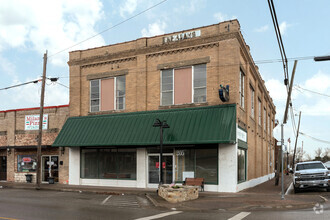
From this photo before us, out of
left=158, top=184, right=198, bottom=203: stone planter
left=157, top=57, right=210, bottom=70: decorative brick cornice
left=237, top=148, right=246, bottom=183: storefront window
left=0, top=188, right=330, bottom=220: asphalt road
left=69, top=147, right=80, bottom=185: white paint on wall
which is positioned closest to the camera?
left=0, top=188, right=330, bottom=220: asphalt road

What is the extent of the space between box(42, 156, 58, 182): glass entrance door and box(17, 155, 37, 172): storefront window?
1.04 m

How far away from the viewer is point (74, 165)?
24.4 meters

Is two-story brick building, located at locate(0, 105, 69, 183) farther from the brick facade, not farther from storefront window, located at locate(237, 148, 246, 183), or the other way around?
storefront window, located at locate(237, 148, 246, 183)

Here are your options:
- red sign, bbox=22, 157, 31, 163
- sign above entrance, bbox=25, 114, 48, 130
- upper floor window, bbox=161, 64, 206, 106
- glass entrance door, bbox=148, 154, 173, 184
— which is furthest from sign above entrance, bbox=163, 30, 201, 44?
red sign, bbox=22, 157, 31, 163

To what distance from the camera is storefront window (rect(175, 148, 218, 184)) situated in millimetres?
19812

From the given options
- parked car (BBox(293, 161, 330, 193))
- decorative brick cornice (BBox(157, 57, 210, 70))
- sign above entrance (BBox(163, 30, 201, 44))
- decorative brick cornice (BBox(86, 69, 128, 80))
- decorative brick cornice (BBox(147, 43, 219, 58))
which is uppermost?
sign above entrance (BBox(163, 30, 201, 44))

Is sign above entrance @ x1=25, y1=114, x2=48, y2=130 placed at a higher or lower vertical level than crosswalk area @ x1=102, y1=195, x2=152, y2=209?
higher

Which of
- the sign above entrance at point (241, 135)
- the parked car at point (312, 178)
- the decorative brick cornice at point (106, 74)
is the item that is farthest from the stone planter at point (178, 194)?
the decorative brick cornice at point (106, 74)

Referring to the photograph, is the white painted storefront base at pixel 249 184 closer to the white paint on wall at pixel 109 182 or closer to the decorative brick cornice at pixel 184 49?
the white paint on wall at pixel 109 182

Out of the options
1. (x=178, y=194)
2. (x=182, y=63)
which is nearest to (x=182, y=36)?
(x=182, y=63)

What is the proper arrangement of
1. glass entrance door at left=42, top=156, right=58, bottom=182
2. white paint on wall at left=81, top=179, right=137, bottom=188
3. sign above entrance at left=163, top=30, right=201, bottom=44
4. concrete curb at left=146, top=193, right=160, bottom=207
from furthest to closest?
glass entrance door at left=42, top=156, right=58, bottom=182 < white paint on wall at left=81, top=179, right=137, bottom=188 < sign above entrance at left=163, top=30, right=201, bottom=44 < concrete curb at left=146, top=193, right=160, bottom=207

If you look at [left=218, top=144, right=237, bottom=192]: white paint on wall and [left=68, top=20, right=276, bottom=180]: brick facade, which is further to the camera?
[left=68, top=20, right=276, bottom=180]: brick facade

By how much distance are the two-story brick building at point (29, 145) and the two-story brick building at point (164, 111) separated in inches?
61.8

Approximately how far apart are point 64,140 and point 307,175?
15730 millimetres
